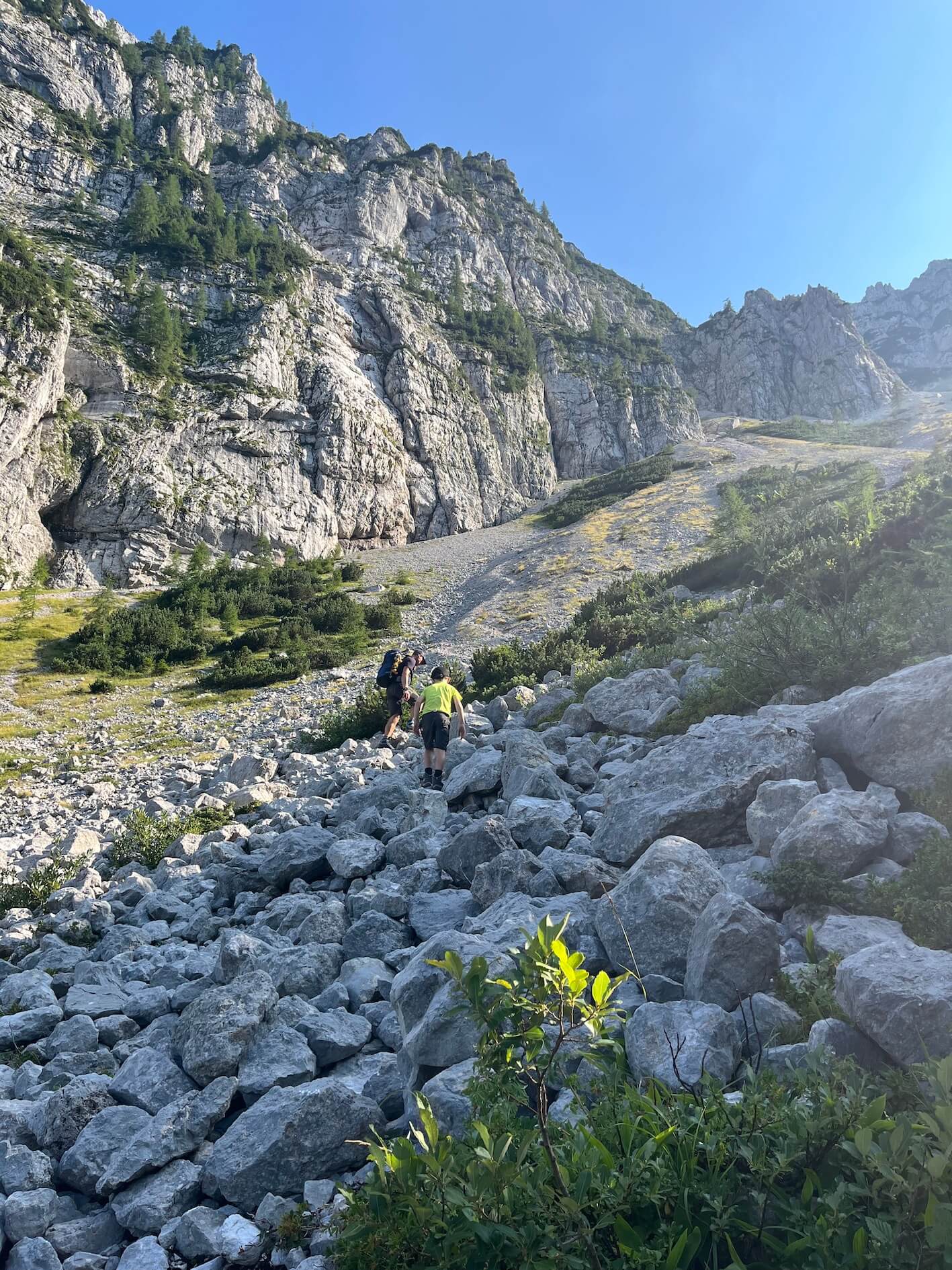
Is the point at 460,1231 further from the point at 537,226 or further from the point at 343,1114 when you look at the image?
the point at 537,226

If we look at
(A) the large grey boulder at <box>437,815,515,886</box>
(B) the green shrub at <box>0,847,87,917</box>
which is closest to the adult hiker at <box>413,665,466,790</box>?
(A) the large grey boulder at <box>437,815,515,886</box>

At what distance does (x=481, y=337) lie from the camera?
3433 inches

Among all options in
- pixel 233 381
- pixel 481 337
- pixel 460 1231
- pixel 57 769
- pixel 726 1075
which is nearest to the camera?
pixel 460 1231

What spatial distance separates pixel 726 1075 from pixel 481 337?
306 feet

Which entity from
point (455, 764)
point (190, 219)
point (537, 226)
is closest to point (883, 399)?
point (537, 226)

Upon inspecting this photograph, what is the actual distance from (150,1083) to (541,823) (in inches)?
130

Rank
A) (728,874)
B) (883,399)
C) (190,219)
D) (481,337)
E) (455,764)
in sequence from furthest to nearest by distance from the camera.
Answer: (883,399), (481,337), (190,219), (455,764), (728,874)

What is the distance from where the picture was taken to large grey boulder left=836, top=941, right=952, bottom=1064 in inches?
100

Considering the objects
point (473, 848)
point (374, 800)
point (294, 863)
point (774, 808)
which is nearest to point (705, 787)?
point (774, 808)

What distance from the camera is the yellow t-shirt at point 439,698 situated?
9750 mm

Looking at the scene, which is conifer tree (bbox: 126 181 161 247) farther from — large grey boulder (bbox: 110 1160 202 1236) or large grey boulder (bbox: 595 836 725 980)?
large grey boulder (bbox: 110 1160 202 1236)

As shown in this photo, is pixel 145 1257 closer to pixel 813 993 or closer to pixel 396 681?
pixel 813 993

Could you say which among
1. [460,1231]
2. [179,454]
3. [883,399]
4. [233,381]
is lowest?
[460,1231]

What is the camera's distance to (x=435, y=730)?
30.9 ft
